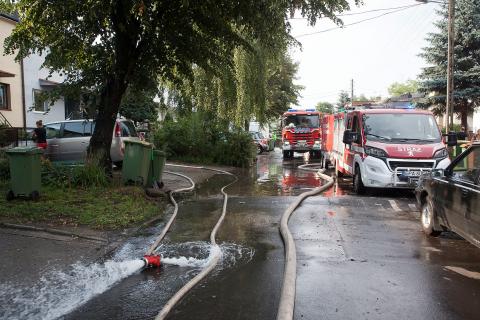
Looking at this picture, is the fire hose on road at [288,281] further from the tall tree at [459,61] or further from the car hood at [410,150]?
the tall tree at [459,61]

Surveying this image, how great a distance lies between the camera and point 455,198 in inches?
247

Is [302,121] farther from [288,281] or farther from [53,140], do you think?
[288,281]

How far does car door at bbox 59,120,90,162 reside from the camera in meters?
14.7

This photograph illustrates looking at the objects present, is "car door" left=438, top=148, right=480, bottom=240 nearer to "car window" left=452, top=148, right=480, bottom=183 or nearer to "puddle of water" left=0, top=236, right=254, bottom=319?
"car window" left=452, top=148, right=480, bottom=183

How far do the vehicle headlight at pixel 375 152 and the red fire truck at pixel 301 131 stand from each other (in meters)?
15.8

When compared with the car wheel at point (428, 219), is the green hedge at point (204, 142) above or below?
above

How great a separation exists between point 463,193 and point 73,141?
1181cm

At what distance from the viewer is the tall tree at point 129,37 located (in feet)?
33.3

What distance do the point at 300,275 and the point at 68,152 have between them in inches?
443

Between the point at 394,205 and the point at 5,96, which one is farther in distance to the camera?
the point at 5,96

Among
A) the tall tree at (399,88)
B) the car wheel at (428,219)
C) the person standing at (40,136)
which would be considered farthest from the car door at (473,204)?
the tall tree at (399,88)

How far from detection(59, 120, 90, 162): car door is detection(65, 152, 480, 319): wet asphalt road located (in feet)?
21.5

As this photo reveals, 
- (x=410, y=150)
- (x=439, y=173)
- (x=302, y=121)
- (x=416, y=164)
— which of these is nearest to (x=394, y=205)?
(x=416, y=164)

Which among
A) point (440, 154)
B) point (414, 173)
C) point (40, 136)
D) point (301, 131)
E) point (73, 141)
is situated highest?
point (301, 131)
